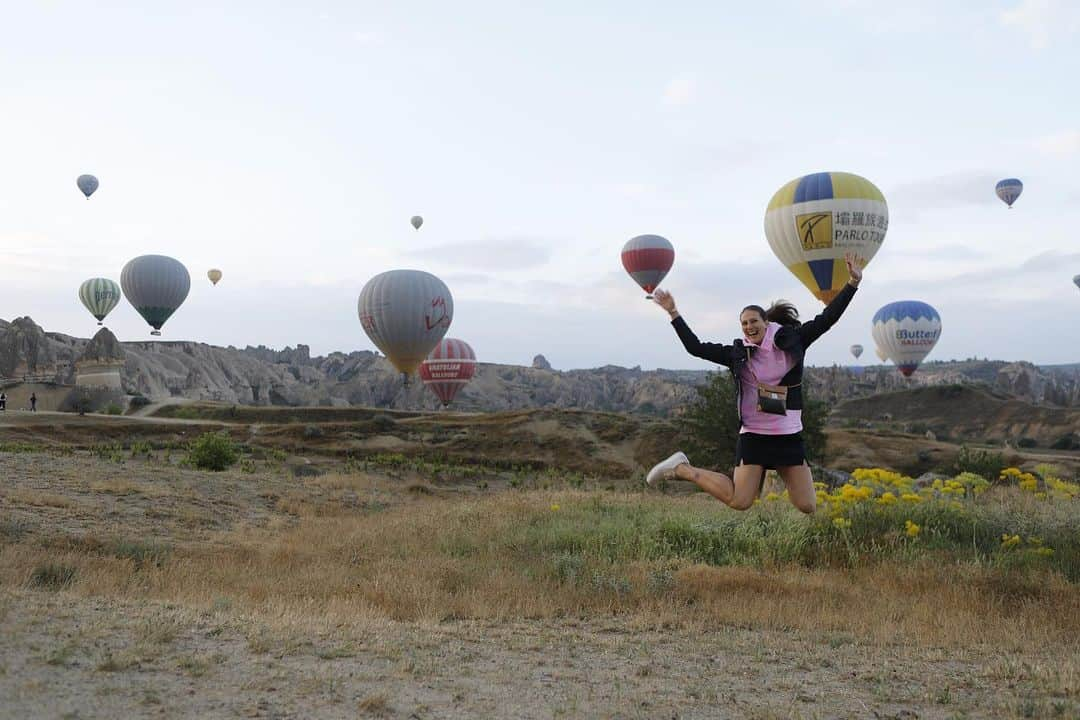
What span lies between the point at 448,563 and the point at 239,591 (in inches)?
121

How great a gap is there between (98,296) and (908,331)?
80.0 meters

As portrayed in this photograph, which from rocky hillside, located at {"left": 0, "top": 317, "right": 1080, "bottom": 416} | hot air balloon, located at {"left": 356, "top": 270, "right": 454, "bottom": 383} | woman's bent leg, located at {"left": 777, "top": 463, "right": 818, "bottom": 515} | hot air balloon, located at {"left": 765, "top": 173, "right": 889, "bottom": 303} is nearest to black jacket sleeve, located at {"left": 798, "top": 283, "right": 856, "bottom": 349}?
woman's bent leg, located at {"left": 777, "top": 463, "right": 818, "bottom": 515}

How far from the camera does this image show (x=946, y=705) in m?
5.73

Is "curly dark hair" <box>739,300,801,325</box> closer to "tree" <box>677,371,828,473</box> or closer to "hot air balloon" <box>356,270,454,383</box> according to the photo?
"tree" <box>677,371,828,473</box>

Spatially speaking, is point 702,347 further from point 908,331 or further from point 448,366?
point 908,331

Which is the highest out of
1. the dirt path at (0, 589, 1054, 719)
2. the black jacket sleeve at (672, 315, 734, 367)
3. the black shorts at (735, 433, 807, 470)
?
Answer: the black jacket sleeve at (672, 315, 734, 367)

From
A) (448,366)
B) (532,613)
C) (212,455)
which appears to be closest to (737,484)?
(532,613)

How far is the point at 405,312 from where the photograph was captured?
5575 cm

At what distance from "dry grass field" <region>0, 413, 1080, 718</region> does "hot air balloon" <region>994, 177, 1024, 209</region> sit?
70791 millimetres

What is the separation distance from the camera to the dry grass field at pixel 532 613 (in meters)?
5.61

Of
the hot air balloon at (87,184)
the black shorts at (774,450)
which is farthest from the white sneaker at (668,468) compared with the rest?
the hot air balloon at (87,184)

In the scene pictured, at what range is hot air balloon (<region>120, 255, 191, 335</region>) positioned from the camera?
75.9m

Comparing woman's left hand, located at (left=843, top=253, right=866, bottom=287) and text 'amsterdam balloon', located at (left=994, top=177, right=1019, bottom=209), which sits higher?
text 'amsterdam balloon', located at (left=994, top=177, right=1019, bottom=209)

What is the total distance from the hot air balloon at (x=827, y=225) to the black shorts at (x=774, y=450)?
89.0 ft
